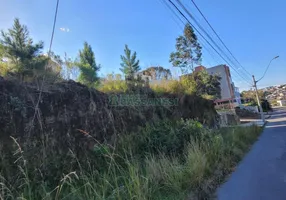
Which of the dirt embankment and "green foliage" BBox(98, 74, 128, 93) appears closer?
the dirt embankment

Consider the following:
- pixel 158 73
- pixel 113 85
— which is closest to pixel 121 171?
pixel 113 85

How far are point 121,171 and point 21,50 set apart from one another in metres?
5.43

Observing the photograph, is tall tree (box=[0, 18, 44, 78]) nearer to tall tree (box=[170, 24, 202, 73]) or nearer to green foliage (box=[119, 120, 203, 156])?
green foliage (box=[119, 120, 203, 156])

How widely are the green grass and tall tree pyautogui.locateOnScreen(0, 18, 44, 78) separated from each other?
283 centimetres

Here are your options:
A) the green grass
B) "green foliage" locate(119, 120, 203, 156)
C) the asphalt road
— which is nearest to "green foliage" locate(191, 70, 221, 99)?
the asphalt road

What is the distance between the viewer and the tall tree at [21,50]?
5.47 m

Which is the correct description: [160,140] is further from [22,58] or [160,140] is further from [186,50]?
[186,50]

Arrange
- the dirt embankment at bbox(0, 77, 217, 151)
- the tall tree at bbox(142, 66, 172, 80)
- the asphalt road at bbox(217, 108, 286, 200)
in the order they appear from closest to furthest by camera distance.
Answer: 1. the asphalt road at bbox(217, 108, 286, 200)
2. the dirt embankment at bbox(0, 77, 217, 151)
3. the tall tree at bbox(142, 66, 172, 80)

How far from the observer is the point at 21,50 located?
6.14 meters

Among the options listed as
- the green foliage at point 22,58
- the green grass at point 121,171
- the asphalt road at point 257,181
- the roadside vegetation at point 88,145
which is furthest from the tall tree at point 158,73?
the asphalt road at point 257,181

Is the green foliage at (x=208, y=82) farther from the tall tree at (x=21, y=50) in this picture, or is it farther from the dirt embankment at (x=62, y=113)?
the tall tree at (x=21, y=50)

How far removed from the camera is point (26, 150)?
363 cm

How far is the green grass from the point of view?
2.96 meters

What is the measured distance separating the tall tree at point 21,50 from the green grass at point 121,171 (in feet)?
9.28
